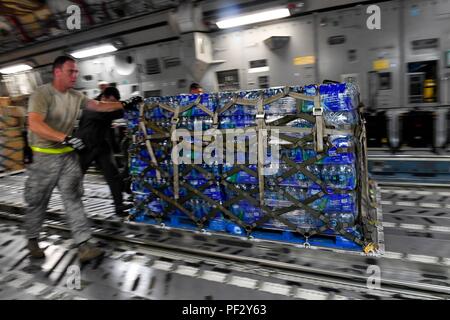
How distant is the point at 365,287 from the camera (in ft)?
9.60

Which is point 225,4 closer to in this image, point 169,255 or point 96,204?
point 96,204

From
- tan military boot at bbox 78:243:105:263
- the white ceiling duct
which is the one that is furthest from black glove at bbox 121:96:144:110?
the white ceiling duct

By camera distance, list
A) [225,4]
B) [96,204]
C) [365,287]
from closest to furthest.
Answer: [365,287]
[96,204]
[225,4]

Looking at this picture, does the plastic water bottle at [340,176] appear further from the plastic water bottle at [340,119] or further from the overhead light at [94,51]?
the overhead light at [94,51]

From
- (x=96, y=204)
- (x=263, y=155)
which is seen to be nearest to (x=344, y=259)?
(x=263, y=155)

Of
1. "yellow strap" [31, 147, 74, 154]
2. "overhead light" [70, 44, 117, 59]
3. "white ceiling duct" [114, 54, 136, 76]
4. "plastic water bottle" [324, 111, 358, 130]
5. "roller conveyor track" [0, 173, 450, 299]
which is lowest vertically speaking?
"roller conveyor track" [0, 173, 450, 299]

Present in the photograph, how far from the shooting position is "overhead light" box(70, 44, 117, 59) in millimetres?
9758

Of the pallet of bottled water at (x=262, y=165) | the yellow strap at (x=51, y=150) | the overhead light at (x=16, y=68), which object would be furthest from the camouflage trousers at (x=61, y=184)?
the overhead light at (x=16, y=68)

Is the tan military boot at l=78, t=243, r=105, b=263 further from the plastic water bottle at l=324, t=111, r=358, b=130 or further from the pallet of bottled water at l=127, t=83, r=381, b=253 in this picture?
the plastic water bottle at l=324, t=111, r=358, b=130

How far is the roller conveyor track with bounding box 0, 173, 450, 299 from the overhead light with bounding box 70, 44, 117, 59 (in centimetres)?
652

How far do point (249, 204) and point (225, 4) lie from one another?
5.08 meters

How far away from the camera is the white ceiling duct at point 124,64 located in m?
9.70

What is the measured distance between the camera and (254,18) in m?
7.50

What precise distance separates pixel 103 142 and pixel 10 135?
610 centimetres
